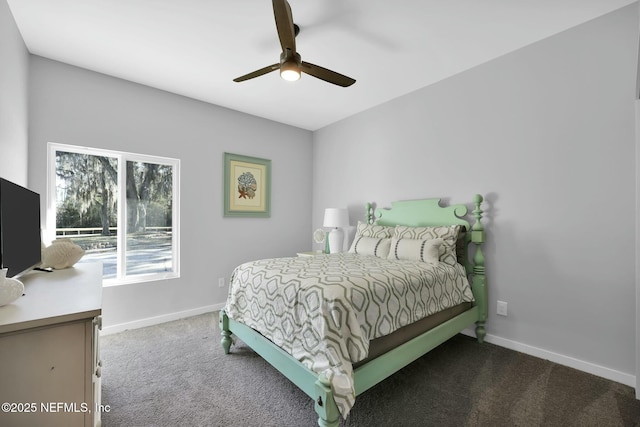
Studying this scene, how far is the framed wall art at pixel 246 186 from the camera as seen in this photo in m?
3.66

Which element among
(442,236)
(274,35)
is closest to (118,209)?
(274,35)

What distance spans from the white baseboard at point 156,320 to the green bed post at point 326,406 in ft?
7.99

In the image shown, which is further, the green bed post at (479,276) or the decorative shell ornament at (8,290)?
the green bed post at (479,276)

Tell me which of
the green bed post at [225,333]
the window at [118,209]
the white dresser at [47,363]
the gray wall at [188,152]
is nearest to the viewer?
the white dresser at [47,363]

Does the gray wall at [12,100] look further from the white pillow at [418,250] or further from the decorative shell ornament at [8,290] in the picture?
the white pillow at [418,250]

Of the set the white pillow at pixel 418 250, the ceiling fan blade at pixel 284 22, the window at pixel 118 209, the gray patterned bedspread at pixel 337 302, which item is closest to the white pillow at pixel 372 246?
the white pillow at pixel 418 250

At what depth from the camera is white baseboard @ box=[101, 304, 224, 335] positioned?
2812 mm

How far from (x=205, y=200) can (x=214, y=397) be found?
226 centimetres

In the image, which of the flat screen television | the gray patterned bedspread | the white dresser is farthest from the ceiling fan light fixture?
the white dresser

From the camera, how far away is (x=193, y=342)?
8.57 ft

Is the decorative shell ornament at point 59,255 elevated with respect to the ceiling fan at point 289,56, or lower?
lower

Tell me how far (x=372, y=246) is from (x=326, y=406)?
176cm

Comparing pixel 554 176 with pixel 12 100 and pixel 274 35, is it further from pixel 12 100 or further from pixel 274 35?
pixel 12 100

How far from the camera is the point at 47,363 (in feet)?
3.29
